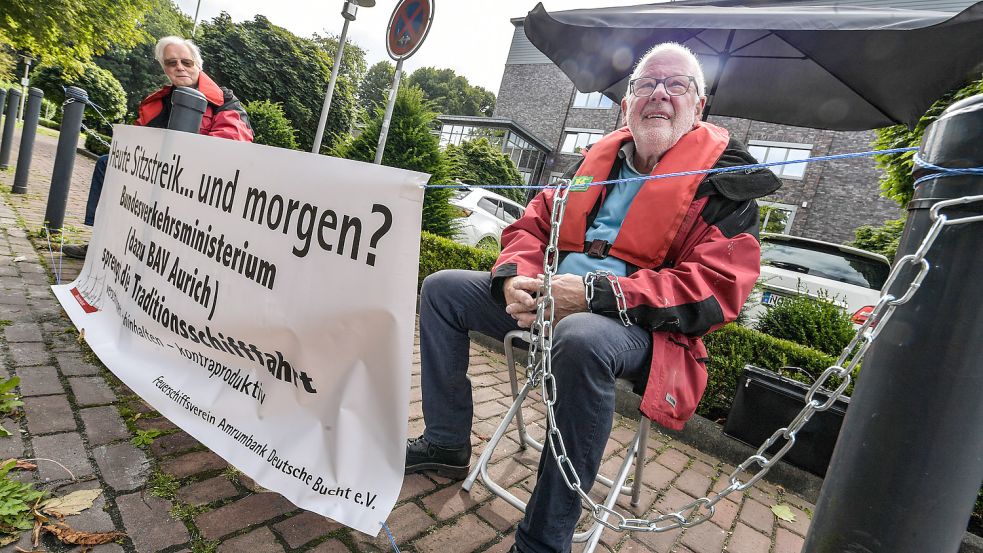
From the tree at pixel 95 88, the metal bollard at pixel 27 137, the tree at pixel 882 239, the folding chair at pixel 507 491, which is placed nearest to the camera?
the folding chair at pixel 507 491

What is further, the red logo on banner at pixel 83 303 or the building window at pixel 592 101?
the building window at pixel 592 101

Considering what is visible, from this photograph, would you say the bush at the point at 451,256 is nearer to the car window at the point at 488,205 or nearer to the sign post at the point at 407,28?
the sign post at the point at 407,28

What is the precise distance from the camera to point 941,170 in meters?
0.84

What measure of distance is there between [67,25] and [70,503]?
513 inches

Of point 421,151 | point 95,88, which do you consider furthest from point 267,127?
point 95,88

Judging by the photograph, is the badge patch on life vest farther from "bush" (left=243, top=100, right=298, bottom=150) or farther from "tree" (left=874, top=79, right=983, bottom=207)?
"bush" (left=243, top=100, right=298, bottom=150)

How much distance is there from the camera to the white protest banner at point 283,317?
5.11 feet

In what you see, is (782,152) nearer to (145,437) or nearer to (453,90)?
(145,437)

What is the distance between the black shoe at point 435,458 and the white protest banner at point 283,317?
517 mm

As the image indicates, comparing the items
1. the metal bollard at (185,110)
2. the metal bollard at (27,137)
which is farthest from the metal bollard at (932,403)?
the metal bollard at (27,137)

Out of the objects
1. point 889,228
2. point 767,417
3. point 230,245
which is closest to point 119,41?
point 230,245

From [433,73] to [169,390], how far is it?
6320cm

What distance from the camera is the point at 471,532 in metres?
1.83

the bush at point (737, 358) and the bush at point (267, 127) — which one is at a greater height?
the bush at point (267, 127)
